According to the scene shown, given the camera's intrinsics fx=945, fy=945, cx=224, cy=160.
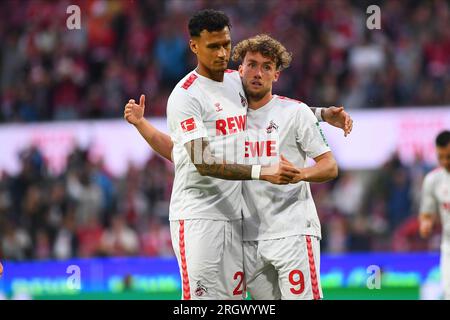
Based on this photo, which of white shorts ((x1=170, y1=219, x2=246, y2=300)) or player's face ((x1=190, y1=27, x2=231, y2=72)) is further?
player's face ((x1=190, y1=27, x2=231, y2=72))

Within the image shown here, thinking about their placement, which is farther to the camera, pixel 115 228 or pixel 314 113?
pixel 115 228

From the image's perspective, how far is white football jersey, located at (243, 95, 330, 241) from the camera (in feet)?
20.9

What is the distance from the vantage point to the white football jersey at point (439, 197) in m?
9.85

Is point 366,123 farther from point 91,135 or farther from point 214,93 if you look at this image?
point 214,93

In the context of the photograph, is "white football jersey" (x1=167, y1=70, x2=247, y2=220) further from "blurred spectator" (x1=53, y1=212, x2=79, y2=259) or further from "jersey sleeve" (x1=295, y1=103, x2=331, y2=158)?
"blurred spectator" (x1=53, y1=212, x2=79, y2=259)

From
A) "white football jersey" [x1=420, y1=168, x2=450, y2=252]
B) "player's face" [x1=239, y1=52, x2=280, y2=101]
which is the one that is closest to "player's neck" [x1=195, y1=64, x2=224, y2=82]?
"player's face" [x1=239, y1=52, x2=280, y2=101]

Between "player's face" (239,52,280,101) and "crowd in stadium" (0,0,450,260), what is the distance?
288 inches

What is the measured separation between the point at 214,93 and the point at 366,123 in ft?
25.8

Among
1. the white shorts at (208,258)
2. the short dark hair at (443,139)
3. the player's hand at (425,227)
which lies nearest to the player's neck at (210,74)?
the white shorts at (208,258)

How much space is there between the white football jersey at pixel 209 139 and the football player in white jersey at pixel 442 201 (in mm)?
3778

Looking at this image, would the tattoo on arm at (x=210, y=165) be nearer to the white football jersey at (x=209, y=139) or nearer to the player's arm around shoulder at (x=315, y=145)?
the white football jersey at (x=209, y=139)

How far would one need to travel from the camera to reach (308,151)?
6371 millimetres

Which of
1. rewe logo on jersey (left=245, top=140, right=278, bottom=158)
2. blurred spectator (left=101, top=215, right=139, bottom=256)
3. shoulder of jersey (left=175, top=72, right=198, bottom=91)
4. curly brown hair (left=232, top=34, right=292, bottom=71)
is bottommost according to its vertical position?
blurred spectator (left=101, top=215, right=139, bottom=256)
